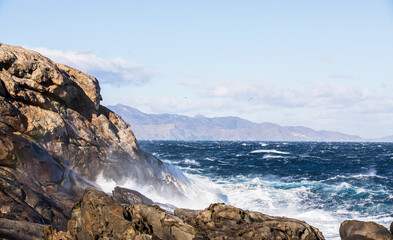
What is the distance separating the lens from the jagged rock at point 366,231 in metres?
10.9

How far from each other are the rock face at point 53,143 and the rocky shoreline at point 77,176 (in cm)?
5

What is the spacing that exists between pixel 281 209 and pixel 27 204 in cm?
1997

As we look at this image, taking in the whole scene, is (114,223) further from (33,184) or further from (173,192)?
(173,192)

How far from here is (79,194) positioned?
17.4m

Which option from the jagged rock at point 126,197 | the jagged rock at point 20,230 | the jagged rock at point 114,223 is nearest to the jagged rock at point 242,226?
the jagged rock at point 114,223

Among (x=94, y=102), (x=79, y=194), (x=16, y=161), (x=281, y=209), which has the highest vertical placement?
(x=94, y=102)

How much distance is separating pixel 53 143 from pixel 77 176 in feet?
7.06

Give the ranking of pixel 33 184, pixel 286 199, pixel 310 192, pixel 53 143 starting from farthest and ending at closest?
pixel 310 192 < pixel 286 199 < pixel 53 143 < pixel 33 184

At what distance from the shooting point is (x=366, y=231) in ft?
36.9

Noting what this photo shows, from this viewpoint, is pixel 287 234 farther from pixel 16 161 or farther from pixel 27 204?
pixel 16 161

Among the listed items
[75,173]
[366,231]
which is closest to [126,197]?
[75,173]

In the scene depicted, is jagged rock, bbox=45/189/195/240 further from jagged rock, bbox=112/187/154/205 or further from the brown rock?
the brown rock

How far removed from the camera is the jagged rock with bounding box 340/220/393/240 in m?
10.9

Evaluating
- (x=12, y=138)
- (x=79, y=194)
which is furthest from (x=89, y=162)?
(x=12, y=138)
